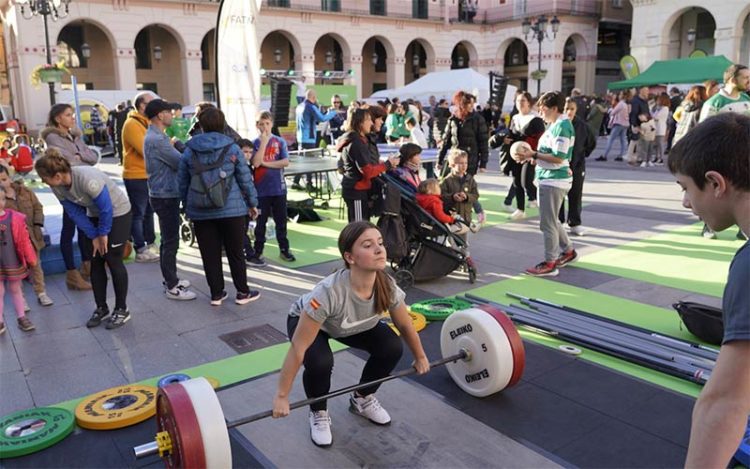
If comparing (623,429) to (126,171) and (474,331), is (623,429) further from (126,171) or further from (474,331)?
(126,171)

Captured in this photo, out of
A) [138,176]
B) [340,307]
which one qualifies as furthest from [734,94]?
[138,176]

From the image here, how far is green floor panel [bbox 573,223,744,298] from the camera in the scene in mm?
6090

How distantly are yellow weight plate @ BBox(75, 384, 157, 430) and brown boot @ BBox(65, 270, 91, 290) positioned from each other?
263cm

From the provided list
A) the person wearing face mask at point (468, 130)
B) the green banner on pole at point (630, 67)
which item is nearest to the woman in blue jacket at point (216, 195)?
the person wearing face mask at point (468, 130)

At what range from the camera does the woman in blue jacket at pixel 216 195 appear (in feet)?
16.8

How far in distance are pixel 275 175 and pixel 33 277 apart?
8.64 ft

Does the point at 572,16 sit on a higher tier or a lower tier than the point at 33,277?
higher

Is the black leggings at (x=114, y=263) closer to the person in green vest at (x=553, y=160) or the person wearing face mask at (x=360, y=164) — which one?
the person wearing face mask at (x=360, y=164)

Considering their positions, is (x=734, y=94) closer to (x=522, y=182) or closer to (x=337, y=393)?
(x=522, y=182)

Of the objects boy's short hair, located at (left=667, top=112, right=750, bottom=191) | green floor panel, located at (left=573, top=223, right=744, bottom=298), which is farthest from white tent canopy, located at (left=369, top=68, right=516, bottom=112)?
boy's short hair, located at (left=667, top=112, right=750, bottom=191)

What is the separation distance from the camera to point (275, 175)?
679cm

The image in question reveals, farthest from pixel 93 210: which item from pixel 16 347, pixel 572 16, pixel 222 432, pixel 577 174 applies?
pixel 572 16

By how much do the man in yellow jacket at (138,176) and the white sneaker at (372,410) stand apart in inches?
157

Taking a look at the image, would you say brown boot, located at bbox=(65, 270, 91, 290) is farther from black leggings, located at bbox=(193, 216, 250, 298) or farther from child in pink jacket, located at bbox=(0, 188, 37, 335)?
black leggings, located at bbox=(193, 216, 250, 298)
